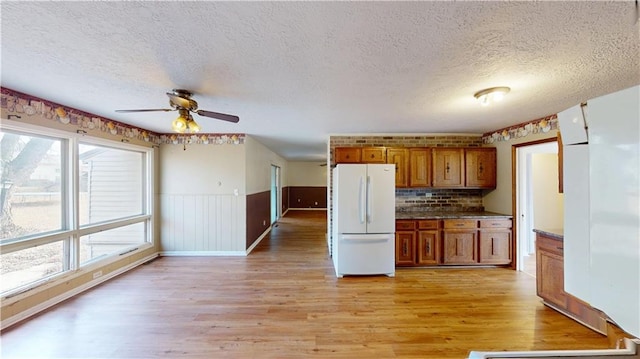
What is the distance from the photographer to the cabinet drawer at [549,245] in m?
2.69

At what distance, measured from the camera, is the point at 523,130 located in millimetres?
3842

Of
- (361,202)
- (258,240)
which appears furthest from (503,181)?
(258,240)

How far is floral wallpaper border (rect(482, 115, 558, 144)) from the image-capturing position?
3.39 m

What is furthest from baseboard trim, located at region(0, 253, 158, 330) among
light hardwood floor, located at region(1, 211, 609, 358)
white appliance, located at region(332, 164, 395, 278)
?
white appliance, located at region(332, 164, 395, 278)

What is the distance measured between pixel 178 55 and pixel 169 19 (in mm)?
412

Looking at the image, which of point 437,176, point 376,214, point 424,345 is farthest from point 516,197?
point 424,345

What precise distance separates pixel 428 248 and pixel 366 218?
1226mm

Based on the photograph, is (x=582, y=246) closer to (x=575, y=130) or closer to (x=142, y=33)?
(x=575, y=130)

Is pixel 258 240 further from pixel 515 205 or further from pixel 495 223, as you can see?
pixel 515 205

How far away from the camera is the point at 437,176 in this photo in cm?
438

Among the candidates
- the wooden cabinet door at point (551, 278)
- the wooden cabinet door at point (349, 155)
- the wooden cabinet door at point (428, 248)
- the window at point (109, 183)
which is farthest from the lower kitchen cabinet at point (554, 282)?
the window at point (109, 183)

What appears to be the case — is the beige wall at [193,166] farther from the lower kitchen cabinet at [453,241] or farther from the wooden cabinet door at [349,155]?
the lower kitchen cabinet at [453,241]

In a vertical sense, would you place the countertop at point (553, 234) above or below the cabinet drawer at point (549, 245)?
above

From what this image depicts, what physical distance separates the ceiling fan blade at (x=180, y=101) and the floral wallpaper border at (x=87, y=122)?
1694 mm
